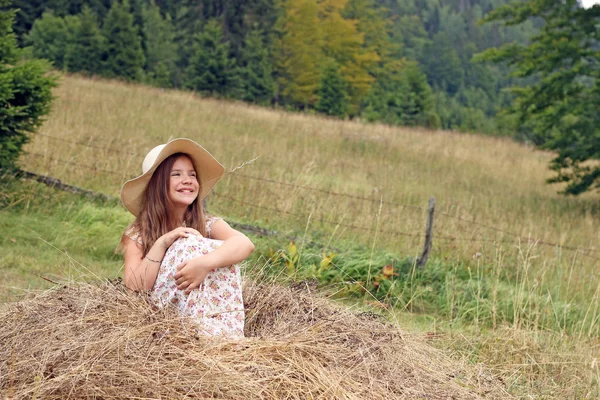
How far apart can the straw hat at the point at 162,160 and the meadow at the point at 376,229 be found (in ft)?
2.15

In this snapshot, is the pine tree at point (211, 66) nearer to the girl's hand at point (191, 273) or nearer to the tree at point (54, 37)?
the tree at point (54, 37)

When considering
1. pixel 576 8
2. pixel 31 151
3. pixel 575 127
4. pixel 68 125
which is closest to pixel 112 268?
pixel 31 151

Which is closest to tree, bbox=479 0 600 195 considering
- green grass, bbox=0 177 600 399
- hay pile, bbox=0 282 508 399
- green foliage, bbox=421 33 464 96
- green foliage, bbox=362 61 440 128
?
green grass, bbox=0 177 600 399

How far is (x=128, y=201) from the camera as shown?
3719mm

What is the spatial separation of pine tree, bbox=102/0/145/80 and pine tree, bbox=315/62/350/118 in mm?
9817

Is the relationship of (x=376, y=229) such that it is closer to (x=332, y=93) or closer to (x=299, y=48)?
(x=332, y=93)

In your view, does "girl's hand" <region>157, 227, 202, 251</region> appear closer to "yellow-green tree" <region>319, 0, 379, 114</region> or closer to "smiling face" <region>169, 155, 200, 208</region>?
"smiling face" <region>169, 155, 200, 208</region>

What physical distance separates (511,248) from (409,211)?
1998 mm

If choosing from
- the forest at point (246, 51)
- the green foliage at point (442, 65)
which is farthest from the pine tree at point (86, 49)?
the green foliage at point (442, 65)

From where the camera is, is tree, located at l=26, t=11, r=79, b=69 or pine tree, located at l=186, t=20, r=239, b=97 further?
tree, located at l=26, t=11, r=79, b=69

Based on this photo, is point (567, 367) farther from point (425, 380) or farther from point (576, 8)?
point (576, 8)

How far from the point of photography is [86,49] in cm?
3166

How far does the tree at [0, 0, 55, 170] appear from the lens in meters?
7.91

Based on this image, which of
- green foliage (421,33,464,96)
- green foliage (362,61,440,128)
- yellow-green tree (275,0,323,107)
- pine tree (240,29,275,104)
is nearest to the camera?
pine tree (240,29,275,104)
